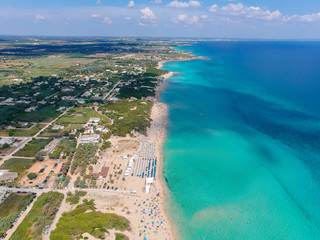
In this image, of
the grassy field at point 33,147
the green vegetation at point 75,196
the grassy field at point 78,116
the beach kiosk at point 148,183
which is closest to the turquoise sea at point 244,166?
the beach kiosk at point 148,183

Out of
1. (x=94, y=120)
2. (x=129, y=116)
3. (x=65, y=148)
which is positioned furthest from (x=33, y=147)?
(x=129, y=116)

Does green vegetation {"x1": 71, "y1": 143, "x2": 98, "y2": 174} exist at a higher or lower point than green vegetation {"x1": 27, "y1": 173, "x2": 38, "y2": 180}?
higher

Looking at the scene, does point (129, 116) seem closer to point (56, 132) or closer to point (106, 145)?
point (106, 145)

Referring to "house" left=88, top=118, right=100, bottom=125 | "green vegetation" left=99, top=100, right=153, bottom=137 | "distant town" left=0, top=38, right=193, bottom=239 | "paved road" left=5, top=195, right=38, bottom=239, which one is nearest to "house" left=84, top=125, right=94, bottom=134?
"distant town" left=0, top=38, right=193, bottom=239

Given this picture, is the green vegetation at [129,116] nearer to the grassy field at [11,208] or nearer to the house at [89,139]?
the house at [89,139]

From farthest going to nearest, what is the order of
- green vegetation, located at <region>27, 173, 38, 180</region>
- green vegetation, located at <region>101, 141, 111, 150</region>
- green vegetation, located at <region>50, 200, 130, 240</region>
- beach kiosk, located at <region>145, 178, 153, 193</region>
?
green vegetation, located at <region>101, 141, 111, 150</region> < green vegetation, located at <region>27, 173, 38, 180</region> < beach kiosk, located at <region>145, 178, 153, 193</region> < green vegetation, located at <region>50, 200, 130, 240</region>

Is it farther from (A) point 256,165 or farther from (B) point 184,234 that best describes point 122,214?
(A) point 256,165

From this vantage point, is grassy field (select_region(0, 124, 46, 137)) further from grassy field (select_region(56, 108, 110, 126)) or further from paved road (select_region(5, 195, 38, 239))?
paved road (select_region(5, 195, 38, 239))
